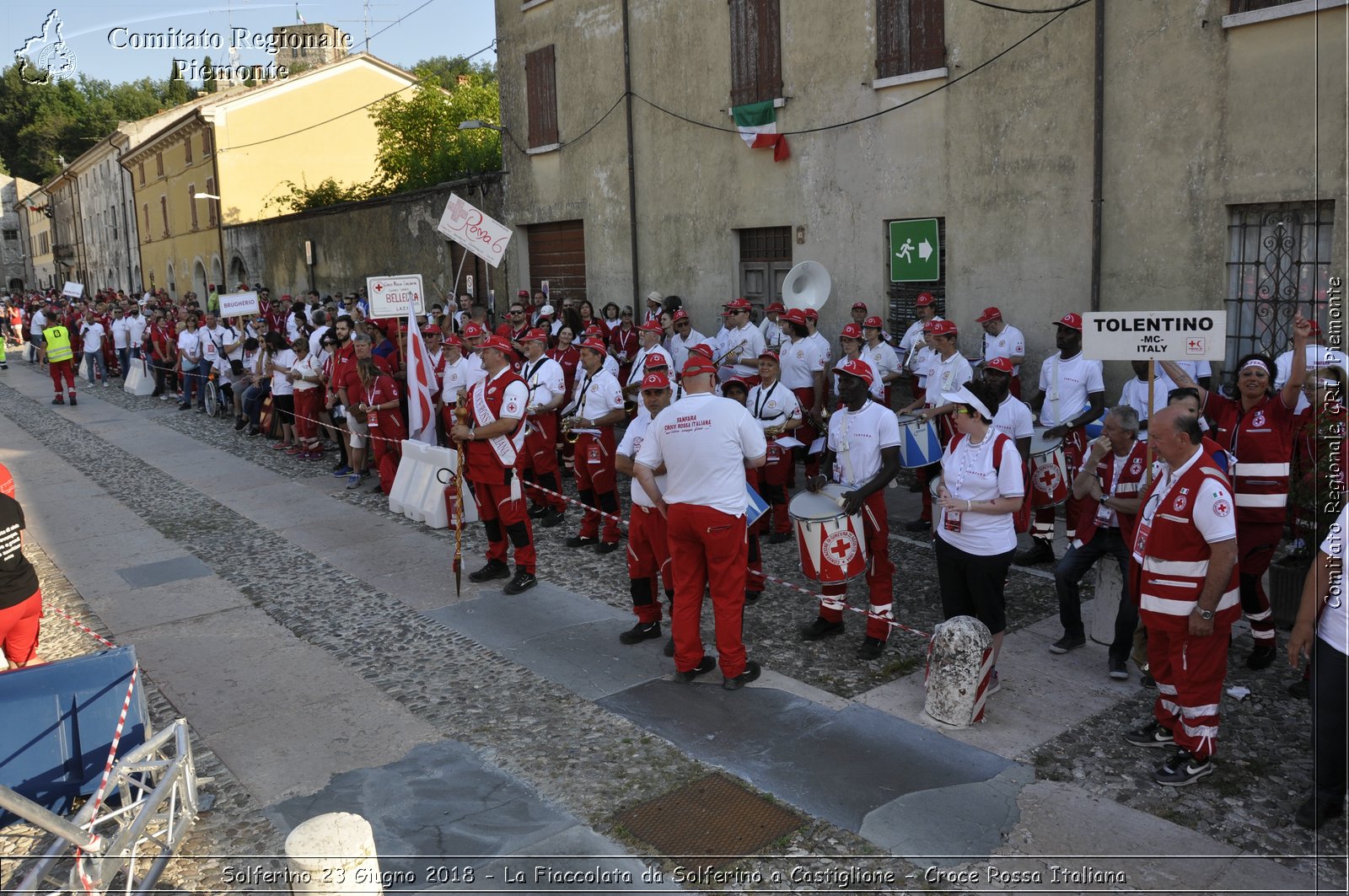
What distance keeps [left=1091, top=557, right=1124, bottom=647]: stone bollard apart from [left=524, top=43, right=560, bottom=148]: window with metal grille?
1492cm

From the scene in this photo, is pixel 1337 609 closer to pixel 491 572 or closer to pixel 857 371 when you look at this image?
pixel 857 371

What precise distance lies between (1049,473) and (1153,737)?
11.0ft

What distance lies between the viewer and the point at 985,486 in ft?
19.1

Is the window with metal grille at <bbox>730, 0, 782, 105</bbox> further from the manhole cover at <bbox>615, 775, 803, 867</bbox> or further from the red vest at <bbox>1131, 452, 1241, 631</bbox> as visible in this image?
the manhole cover at <bbox>615, 775, 803, 867</bbox>

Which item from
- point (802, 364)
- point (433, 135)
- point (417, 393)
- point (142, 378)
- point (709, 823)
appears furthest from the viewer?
point (433, 135)

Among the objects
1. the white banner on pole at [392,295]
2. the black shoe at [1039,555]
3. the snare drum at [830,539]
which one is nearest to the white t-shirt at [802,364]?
the black shoe at [1039,555]

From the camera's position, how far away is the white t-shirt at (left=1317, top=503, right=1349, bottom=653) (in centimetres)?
445

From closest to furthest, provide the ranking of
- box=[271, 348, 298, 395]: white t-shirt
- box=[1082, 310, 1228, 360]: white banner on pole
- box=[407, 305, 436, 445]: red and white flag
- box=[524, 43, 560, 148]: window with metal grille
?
box=[1082, 310, 1228, 360]: white banner on pole → box=[407, 305, 436, 445]: red and white flag → box=[271, 348, 298, 395]: white t-shirt → box=[524, 43, 560, 148]: window with metal grille

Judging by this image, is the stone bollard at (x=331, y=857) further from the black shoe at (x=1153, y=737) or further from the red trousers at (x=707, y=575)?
the black shoe at (x=1153, y=737)

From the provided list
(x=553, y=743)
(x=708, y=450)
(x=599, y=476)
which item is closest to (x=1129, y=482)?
(x=708, y=450)

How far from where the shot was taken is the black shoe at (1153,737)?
5465 millimetres

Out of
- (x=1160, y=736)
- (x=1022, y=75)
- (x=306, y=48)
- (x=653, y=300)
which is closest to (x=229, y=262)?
(x=306, y=48)

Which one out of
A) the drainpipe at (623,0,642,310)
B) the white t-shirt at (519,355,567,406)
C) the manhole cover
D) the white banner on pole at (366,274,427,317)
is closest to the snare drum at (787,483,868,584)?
the manhole cover

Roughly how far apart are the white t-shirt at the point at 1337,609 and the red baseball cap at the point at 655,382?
13.2ft
